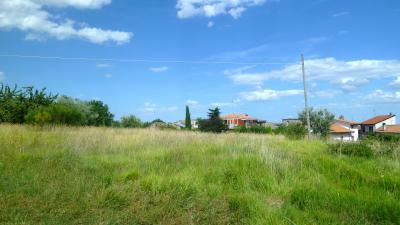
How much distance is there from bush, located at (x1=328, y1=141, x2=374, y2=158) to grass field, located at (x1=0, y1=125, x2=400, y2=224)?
1031mm

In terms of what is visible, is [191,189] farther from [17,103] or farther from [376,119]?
[376,119]

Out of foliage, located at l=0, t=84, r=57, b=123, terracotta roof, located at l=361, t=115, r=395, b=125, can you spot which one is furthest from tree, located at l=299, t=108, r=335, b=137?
foliage, located at l=0, t=84, r=57, b=123

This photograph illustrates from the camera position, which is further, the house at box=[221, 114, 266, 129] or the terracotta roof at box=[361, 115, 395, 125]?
the house at box=[221, 114, 266, 129]

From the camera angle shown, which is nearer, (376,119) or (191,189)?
(191,189)

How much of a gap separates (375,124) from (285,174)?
85.1m

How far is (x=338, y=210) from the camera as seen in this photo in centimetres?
545

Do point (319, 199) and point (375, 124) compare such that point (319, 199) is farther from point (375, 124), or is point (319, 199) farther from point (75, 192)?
point (375, 124)

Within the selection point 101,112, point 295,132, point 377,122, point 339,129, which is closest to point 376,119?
point 377,122

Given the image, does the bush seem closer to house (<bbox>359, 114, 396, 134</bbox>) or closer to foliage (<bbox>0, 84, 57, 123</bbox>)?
foliage (<bbox>0, 84, 57, 123</bbox>)

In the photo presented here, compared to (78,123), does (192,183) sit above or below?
below

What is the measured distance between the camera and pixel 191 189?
622cm

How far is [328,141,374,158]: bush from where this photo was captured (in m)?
10.9

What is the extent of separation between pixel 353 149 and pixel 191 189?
22.8 feet

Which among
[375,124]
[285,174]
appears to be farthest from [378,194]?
[375,124]
